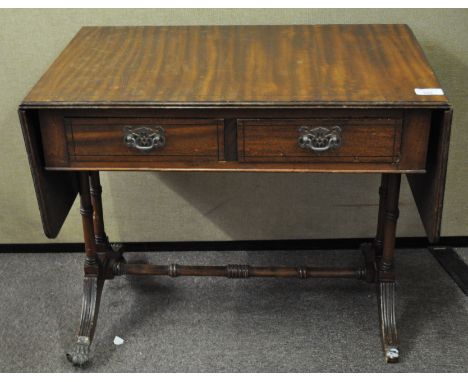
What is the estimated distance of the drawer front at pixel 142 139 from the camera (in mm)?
1671

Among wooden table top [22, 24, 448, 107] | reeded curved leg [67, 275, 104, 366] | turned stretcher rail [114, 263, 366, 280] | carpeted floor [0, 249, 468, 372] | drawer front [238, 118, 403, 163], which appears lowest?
carpeted floor [0, 249, 468, 372]

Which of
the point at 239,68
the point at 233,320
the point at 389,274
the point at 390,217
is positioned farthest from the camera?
the point at 233,320

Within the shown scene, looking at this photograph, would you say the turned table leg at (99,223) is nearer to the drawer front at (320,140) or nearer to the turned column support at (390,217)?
the drawer front at (320,140)

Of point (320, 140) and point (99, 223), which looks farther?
point (99, 223)

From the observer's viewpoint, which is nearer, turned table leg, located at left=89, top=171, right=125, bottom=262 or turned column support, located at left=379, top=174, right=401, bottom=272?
turned column support, located at left=379, top=174, right=401, bottom=272

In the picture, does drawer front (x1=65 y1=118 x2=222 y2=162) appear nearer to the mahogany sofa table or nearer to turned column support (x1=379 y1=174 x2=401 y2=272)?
the mahogany sofa table

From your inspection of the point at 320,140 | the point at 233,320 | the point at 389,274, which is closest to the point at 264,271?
the point at 233,320

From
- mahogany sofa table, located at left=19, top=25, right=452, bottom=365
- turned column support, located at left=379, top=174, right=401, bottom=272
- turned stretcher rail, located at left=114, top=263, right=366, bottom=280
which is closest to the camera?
mahogany sofa table, located at left=19, top=25, right=452, bottom=365

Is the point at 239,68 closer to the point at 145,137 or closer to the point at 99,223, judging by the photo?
the point at 145,137

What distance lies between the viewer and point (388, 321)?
2.13 m

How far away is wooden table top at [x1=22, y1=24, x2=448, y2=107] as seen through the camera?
163 cm

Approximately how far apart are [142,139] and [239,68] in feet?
1.16

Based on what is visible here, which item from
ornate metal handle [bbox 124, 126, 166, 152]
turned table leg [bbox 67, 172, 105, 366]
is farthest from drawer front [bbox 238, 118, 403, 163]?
turned table leg [bbox 67, 172, 105, 366]
